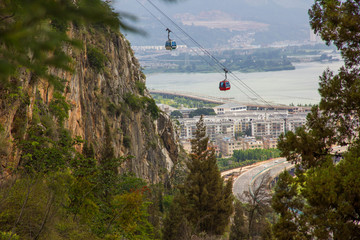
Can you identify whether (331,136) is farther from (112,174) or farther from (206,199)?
(206,199)

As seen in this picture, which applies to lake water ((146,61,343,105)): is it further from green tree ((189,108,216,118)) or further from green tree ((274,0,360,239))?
green tree ((274,0,360,239))

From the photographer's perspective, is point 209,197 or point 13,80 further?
point 209,197

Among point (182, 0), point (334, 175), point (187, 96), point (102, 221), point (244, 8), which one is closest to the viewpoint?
point (182, 0)

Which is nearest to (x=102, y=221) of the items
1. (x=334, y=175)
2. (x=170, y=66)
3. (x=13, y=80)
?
(x=13, y=80)

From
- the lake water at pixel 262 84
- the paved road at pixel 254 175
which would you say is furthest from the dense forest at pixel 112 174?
the lake water at pixel 262 84

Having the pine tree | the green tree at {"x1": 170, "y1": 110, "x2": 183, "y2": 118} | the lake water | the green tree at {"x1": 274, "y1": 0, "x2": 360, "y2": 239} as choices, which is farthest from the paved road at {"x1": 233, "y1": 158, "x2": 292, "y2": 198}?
the lake water

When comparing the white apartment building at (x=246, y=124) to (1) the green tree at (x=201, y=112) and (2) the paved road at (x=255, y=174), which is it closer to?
(1) the green tree at (x=201, y=112)

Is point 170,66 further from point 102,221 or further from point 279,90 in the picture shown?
point 102,221
